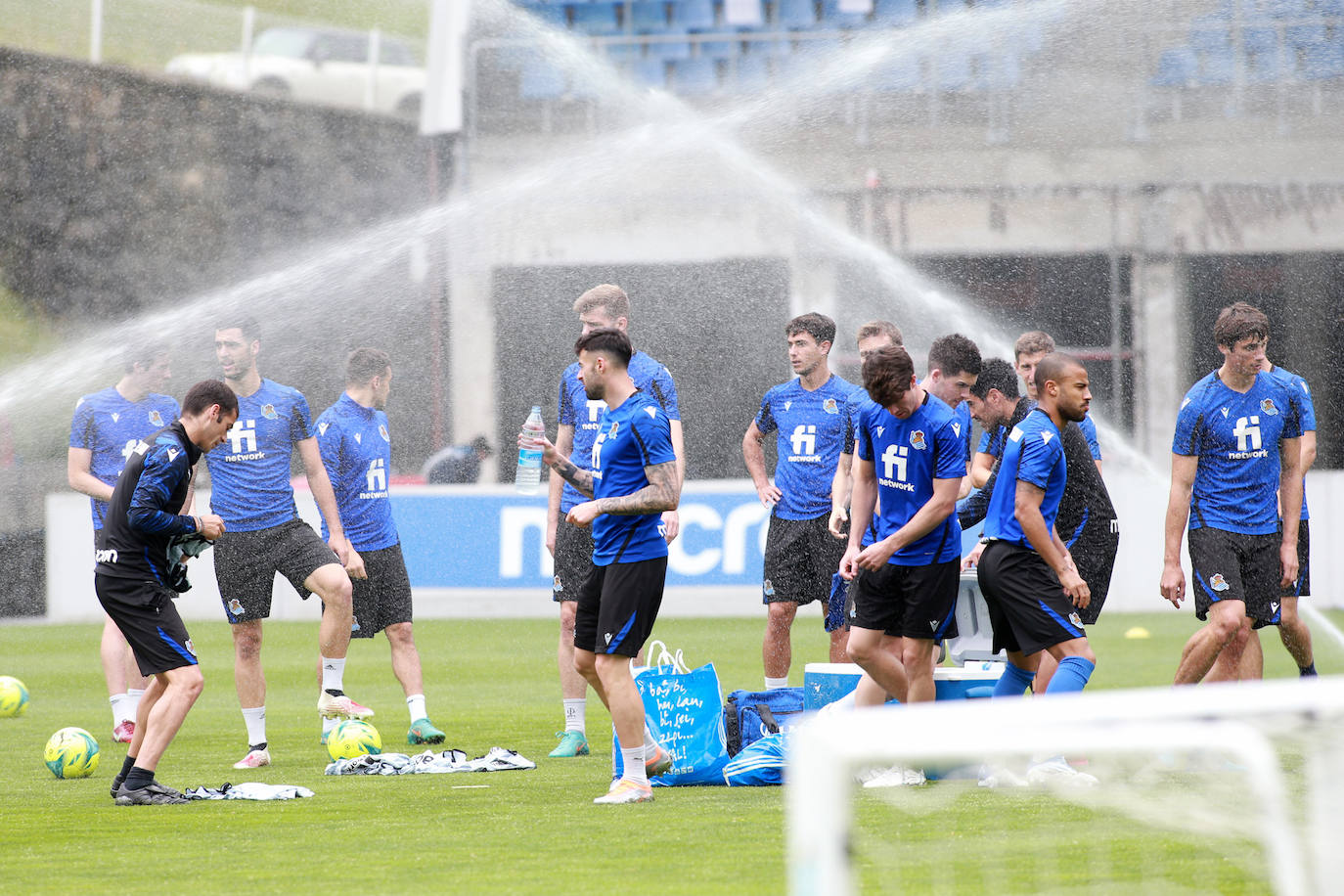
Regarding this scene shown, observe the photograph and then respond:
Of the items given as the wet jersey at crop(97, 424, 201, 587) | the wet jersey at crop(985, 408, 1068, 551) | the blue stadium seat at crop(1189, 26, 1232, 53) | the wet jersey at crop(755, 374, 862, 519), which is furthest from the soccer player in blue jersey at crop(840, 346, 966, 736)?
the blue stadium seat at crop(1189, 26, 1232, 53)

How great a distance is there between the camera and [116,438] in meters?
9.29

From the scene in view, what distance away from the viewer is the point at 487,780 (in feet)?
24.6

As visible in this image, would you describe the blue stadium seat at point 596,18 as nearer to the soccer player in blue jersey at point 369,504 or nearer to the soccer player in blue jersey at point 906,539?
the soccer player in blue jersey at point 369,504

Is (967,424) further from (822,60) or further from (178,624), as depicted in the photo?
(822,60)

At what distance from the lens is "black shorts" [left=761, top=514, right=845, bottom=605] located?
8.66 meters

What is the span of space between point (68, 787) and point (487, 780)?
6.23 feet

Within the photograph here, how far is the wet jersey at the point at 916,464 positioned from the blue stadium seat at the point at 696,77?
60.4ft

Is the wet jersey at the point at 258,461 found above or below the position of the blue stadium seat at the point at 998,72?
below

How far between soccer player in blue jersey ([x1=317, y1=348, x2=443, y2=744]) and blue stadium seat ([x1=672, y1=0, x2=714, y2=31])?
1730 cm

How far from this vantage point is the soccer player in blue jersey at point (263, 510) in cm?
835

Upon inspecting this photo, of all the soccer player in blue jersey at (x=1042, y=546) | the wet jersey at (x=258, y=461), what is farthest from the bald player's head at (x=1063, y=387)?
the wet jersey at (x=258, y=461)

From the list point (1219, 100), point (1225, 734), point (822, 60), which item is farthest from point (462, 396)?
point (1225, 734)

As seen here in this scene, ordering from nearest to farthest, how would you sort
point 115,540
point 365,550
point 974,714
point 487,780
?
point 974,714 < point 115,540 < point 487,780 < point 365,550

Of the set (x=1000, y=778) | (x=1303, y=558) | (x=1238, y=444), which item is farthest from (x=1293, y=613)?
(x=1000, y=778)
